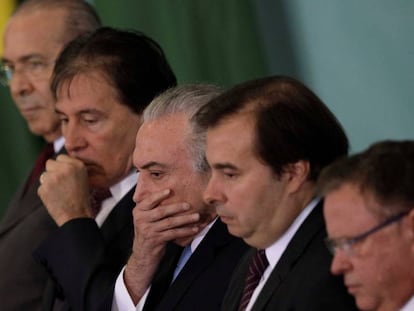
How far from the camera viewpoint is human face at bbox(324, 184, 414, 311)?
2553mm

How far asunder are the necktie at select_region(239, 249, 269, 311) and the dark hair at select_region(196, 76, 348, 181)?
0.27 metres

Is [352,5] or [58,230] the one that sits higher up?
[352,5]

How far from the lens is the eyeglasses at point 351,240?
8.34ft

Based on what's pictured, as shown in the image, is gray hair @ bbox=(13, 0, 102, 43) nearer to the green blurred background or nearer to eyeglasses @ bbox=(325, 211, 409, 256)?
the green blurred background

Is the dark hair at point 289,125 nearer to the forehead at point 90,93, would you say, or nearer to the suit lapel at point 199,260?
the suit lapel at point 199,260

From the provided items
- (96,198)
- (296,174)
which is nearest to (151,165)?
(296,174)

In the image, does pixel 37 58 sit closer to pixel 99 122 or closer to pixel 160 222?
pixel 99 122

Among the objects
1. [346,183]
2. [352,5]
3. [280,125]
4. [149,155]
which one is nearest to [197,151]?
[149,155]

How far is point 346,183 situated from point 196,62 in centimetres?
243

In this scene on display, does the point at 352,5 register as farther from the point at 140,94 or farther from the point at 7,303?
the point at 7,303

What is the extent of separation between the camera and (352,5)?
4.48 m

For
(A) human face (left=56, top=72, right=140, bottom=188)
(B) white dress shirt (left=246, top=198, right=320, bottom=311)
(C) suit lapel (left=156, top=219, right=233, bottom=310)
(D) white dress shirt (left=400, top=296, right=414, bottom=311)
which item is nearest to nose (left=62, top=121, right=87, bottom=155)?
(A) human face (left=56, top=72, right=140, bottom=188)

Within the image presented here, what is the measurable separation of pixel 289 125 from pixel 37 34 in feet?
6.60

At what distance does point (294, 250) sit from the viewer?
3023 mm
